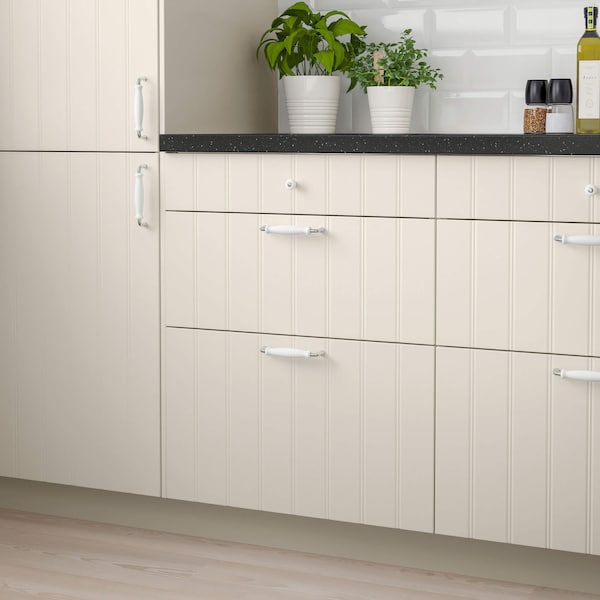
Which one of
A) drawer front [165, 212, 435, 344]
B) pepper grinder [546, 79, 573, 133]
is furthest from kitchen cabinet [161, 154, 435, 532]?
pepper grinder [546, 79, 573, 133]

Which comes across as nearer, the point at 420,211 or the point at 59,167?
the point at 420,211

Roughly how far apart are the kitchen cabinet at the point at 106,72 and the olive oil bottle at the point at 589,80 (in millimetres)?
901

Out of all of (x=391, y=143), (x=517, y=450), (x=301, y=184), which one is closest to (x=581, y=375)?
(x=517, y=450)

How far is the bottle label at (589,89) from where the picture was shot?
7.87 feet

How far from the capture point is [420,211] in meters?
2.17

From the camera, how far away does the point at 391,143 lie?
2164 mm

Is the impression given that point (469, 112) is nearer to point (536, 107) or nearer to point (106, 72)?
point (536, 107)

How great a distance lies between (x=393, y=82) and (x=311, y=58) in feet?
0.82

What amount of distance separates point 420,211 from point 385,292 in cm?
19

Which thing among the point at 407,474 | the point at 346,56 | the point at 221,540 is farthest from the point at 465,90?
the point at 221,540

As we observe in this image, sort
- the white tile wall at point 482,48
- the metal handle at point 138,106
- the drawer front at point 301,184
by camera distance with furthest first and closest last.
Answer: the white tile wall at point 482,48, the metal handle at point 138,106, the drawer front at point 301,184

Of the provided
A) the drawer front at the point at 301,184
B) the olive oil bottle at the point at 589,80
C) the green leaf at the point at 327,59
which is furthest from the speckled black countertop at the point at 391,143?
the green leaf at the point at 327,59

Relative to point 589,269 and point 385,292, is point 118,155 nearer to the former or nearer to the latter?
point 385,292

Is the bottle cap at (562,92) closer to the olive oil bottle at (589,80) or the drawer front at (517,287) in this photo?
the olive oil bottle at (589,80)
